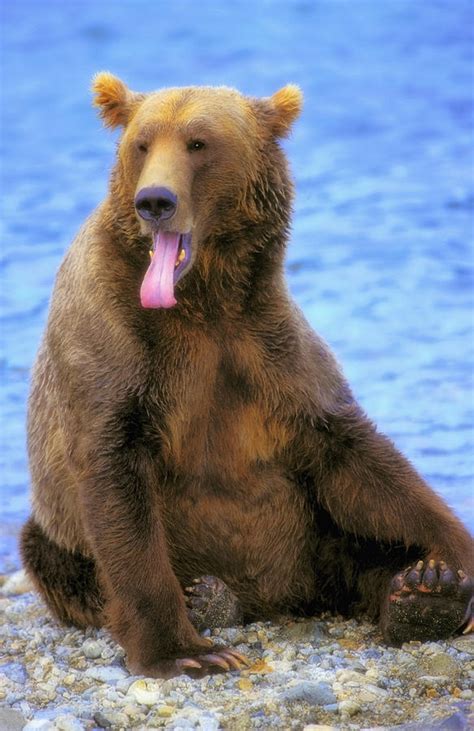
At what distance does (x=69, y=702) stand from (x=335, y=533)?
4.66 feet

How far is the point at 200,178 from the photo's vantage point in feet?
18.4

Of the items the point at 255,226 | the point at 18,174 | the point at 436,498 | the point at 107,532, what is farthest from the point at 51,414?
the point at 18,174

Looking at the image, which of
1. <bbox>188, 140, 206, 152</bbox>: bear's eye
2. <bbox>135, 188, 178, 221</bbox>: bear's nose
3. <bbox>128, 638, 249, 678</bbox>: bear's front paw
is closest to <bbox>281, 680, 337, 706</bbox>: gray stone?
<bbox>128, 638, 249, 678</bbox>: bear's front paw

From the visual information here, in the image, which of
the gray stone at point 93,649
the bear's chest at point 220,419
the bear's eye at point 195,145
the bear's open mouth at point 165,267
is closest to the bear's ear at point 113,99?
the bear's eye at point 195,145

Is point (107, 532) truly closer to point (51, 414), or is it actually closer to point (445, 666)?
point (51, 414)

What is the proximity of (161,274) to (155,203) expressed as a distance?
0.90 ft

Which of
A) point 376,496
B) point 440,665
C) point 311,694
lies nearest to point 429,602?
point 440,665

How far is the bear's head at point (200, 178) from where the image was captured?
Answer: 17.8 feet

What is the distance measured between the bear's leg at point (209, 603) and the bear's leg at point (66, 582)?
1.49ft

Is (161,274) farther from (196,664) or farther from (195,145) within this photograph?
(196,664)

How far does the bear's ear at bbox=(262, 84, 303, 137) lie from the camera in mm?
5910

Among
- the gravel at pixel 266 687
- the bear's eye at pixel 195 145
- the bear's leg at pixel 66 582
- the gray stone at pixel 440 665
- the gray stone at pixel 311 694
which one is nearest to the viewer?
the gravel at pixel 266 687

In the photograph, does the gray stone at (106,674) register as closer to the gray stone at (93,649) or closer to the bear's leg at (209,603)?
the gray stone at (93,649)

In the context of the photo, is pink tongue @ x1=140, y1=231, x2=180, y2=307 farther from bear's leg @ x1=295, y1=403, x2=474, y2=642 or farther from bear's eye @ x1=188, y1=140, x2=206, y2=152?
bear's leg @ x1=295, y1=403, x2=474, y2=642
